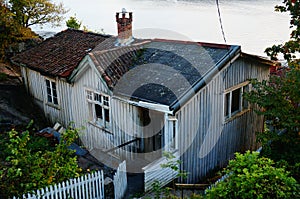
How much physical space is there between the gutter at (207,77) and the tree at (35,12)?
14923 mm

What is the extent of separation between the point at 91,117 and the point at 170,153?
180 inches

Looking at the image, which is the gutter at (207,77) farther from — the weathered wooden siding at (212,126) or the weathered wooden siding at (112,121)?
the weathered wooden siding at (112,121)

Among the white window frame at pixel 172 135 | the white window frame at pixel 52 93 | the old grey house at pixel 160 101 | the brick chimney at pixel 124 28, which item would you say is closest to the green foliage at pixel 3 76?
the white window frame at pixel 52 93

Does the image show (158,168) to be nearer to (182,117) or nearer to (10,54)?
(182,117)

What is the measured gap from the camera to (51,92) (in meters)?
16.3

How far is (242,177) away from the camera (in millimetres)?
7012

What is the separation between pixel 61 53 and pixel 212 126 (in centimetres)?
858

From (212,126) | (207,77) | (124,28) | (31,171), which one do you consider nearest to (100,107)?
(124,28)

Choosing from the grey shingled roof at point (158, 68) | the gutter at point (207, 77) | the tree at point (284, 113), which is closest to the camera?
the gutter at point (207, 77)

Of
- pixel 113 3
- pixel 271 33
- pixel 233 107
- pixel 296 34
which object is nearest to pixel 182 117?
pixel 233 107

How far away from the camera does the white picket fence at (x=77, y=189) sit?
359 inches

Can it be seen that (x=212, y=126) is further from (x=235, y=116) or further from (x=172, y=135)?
(x=172, y=135)

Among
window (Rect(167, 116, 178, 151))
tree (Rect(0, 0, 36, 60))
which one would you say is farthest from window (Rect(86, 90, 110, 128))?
tree (Rect(0, 0, 36, 60))

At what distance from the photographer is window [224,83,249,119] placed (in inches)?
500
